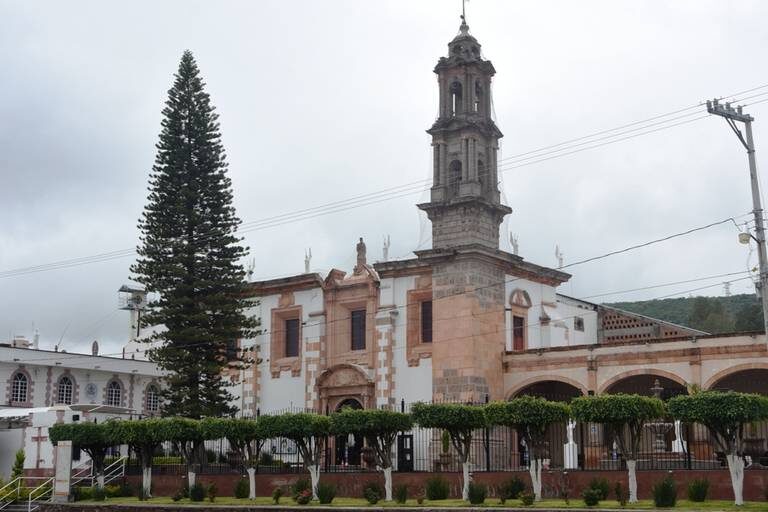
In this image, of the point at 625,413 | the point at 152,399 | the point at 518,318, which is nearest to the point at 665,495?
the point at 625,413

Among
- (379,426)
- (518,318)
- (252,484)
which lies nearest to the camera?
(379,426)

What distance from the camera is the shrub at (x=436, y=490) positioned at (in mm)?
23984

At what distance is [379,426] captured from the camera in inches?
961

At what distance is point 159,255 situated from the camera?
35.1 metres

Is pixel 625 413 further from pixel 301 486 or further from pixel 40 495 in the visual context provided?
pixel 40 495

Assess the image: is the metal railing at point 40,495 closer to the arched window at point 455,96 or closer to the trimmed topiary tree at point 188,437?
the trimmed topiary tree at point 188,437

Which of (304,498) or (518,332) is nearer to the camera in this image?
(304,498)

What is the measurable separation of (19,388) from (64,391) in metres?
2.21

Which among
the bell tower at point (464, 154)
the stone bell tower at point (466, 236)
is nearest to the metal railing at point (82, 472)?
the stone bell tower at point (466, 236)

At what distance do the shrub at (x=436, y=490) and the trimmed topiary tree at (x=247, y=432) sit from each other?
4.29 metres

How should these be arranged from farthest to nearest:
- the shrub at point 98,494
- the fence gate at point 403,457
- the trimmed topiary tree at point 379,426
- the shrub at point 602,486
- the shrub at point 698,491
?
1. the fence gate at point 403,457
2. the shrub at point 98,494
3. the trimmed topiary tree at point 379,426
4. the shrub at point 602,486
5. the shrub at point 698,491

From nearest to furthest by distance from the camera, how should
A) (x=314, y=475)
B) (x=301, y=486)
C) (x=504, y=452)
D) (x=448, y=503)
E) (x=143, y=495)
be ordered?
(x=448, y=503) < (x=314, y=475) < (x=301, y=486) < (x=143, y=495) < (x=504, y=452)

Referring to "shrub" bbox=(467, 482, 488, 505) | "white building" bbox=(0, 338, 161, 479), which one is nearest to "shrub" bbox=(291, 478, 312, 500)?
"shrub" bbox=(467, 482, 488, 505)

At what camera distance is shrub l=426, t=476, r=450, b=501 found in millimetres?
23984
